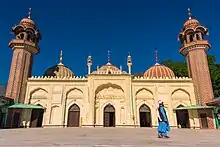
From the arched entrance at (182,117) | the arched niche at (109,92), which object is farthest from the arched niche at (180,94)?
the arched niche at (109,92)

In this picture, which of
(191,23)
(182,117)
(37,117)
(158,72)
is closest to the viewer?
(37,117)

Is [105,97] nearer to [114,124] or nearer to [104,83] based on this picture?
[104,83]

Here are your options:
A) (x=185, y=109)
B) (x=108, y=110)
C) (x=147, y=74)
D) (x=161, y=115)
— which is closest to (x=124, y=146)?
(x=161, y=115)

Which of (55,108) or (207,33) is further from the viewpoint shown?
(207,33)

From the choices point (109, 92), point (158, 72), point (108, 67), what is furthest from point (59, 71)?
point (158, 72)

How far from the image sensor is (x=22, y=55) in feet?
79.3

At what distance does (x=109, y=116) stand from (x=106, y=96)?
241cm

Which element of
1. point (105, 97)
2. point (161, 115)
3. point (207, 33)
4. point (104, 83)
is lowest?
point (161, 115)

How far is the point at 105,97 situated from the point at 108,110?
1592mm

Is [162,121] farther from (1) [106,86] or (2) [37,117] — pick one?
(2) [37,117]

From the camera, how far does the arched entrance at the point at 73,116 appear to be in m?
22.8

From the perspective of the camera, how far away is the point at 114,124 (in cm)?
2347

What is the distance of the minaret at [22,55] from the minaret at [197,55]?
1979 centimetres

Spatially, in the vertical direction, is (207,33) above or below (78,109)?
above
